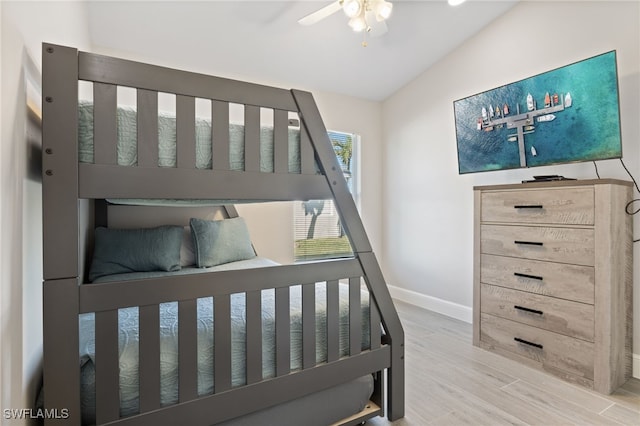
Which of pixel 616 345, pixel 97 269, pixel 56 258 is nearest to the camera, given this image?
pixel 56 258

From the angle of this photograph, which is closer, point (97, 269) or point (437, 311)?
point (97, 269)

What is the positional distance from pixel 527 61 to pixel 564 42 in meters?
0.25

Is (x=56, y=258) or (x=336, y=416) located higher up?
(x=56, y=258)

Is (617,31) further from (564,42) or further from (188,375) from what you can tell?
(188,375)

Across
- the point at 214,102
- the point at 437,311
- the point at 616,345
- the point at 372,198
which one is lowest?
the point at 437,311

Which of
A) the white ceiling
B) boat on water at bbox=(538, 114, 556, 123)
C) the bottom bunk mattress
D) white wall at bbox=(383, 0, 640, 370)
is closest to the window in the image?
white wall at bbox=(383, 0, 640, 370)

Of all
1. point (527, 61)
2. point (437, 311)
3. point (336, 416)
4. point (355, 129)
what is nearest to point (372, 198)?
point (355, 129)

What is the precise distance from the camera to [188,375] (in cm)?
106

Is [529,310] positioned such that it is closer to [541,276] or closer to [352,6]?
[541,276]

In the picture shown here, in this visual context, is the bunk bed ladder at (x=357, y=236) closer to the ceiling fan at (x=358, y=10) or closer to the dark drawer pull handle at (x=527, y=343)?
the ceiling fan at (x=358, y=10)

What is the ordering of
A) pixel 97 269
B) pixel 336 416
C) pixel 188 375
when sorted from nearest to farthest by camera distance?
pixel 188 375
pixel 336 416
pixel 97 269

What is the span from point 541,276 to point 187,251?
2546mm

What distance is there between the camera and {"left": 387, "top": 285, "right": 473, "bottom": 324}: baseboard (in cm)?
291

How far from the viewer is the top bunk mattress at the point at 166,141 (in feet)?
3.20
